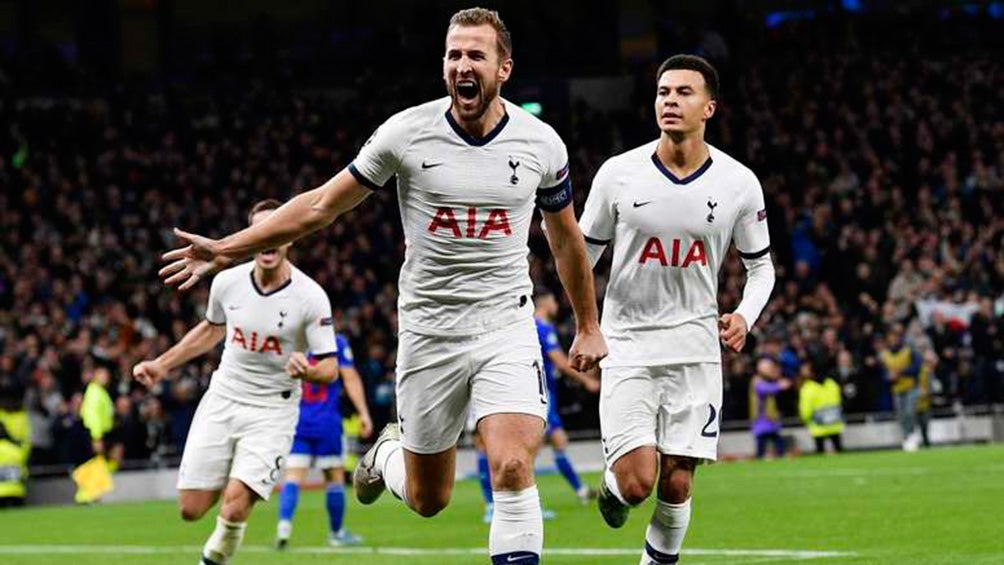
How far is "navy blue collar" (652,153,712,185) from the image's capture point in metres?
11.0

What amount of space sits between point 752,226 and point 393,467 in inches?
97.3

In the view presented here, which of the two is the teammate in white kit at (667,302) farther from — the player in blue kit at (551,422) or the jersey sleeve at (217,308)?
the player in blue kit at (551,422)

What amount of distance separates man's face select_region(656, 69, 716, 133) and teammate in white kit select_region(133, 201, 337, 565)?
3.49 meters

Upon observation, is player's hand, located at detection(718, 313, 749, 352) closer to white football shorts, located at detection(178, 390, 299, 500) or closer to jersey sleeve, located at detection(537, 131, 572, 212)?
jersey sleeve, located at detection(537, 131, 572, 212)

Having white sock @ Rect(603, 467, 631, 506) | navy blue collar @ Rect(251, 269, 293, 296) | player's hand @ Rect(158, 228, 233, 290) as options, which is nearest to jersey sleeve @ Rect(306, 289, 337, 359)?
navy blue collar @ Rect(251, 269, 293, 296)

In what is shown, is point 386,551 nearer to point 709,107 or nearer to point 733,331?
point 709,107

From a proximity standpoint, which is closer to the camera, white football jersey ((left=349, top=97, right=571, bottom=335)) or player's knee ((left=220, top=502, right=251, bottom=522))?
white football jersey ((left=349, top=97, right=571, bottom=335))

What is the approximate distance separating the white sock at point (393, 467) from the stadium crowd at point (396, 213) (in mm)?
17712

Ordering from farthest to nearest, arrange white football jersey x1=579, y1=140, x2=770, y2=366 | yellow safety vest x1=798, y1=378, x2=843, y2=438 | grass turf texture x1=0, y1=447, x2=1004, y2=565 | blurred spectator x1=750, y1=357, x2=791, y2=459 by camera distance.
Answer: yellow safety vest x1=798, y1=378, x2=843, y2=438, blurred spectator x1=750, y1=357, x2=791, y2=459, grass turf texture x1=0, y1=447, x2=1004, y2=565, white football jersey x1=579, y1=140, x2=770, y2=366

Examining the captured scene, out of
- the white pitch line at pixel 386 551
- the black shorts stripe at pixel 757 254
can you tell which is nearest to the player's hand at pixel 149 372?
the white pitch line at pixel 386 551

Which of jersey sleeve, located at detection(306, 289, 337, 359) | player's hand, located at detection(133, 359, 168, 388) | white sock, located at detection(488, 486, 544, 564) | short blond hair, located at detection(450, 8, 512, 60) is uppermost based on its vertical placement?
short blond hair, located at detection(450, 8, 512, 60)

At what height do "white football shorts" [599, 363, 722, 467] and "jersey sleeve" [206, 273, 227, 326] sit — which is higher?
"jersey sleeve" [206, 273, 227, 326]

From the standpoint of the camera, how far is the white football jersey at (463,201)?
9.16m

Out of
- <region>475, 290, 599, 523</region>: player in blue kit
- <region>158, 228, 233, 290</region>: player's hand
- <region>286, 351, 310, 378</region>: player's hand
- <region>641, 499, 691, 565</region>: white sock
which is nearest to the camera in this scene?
<region>158, 228, 233, 290</region>: player's hand
